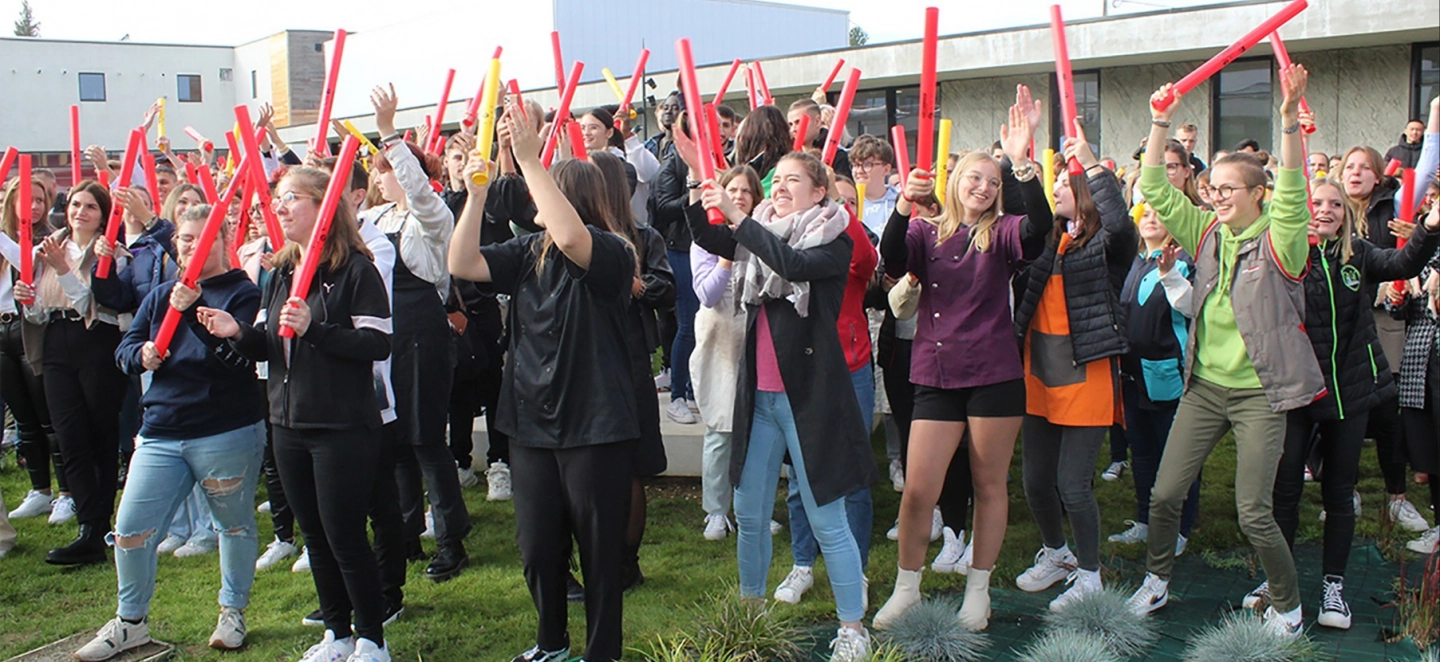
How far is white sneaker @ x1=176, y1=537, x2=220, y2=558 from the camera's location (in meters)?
6.17

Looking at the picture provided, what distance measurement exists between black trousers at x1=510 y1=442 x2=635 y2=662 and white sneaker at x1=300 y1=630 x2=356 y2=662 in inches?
33.3

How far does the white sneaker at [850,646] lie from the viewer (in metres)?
4.32

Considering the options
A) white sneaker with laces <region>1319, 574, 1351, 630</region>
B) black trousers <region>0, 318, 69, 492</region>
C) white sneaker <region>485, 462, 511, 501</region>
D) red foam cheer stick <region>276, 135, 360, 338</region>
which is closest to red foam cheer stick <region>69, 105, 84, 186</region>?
black trousers <region>0, 318, 69, 492</region>

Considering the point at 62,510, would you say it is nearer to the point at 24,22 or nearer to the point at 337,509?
the point at 337,509

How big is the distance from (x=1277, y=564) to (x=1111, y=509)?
2113 millimetres

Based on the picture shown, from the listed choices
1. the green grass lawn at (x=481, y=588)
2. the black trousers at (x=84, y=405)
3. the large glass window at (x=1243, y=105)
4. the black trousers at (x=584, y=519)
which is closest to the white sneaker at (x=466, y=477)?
the green grass lawn at (x=481, y=588)

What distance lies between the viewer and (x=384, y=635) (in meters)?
4.78

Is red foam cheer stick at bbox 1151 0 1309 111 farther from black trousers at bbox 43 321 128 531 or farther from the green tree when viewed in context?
the green tree

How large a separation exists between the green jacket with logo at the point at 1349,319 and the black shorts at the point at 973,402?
114cm

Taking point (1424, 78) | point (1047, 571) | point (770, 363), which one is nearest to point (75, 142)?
point (770, 363)

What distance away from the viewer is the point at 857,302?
193 inches

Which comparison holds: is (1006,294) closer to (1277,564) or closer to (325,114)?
(1277,564)

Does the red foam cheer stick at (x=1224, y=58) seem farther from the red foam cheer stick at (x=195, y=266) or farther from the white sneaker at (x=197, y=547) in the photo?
the white sneaker at (x=197, y=547)

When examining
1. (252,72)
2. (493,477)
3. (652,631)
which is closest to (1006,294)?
(652,631)
